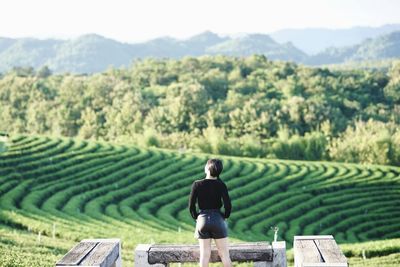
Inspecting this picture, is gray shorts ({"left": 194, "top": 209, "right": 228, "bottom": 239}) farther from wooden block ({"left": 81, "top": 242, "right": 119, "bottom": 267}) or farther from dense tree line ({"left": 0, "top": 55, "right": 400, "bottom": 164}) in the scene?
dense tree line ({"left": 0, "top": 55, "right": 400, "bottom": 164})

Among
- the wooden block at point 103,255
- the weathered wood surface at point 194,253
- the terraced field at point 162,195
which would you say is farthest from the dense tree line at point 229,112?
the wooden block at point 103,255

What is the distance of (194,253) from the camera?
6.98 meters

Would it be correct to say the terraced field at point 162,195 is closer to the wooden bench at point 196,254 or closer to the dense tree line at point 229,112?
the wooden bench at point 196,254

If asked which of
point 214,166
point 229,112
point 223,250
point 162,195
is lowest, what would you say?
point 229,112

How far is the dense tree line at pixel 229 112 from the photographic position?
62.5 meters

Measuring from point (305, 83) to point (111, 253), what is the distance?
91.6m

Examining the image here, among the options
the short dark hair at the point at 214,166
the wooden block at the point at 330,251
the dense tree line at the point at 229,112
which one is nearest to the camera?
the wooden block at the point at 330,251

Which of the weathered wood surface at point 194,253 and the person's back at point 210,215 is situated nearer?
the person's back at point 210,215

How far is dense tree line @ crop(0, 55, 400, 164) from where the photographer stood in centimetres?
6247

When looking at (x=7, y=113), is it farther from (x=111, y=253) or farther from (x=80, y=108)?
(x=111, y=253)

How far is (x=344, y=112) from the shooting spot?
82.8 meters

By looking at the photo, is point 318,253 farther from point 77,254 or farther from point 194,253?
point 77,254

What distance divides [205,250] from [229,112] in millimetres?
71063

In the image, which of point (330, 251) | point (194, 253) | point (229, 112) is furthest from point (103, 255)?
point (229, 112)
